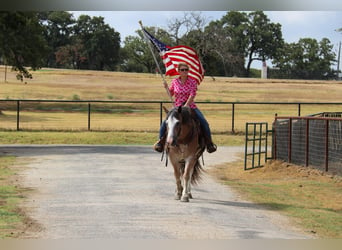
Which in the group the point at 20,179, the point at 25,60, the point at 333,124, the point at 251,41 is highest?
the point at 251,41

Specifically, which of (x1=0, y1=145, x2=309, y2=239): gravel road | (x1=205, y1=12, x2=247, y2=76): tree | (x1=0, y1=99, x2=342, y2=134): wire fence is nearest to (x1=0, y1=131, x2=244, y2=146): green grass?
(x1=0, y1=99, x2=342, y2=134): wire fence

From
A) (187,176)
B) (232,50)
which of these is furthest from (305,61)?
(187,176)

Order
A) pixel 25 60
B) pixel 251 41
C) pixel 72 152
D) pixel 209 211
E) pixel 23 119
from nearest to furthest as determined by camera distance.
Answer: pixel 209 211, pixel 72 152, pixel 25 60, pixel 23 119, pixel 251 41

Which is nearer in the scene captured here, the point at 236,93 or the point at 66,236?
the point at 66,236

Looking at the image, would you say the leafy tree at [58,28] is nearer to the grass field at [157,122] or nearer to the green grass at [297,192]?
the grass field at [157,122]

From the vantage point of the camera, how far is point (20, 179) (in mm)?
16156

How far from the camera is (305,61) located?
3282 inches

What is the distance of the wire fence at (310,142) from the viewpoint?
16703 millimetres

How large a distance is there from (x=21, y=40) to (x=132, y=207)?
1606cm

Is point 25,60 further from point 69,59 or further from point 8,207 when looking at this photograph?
point 69,59

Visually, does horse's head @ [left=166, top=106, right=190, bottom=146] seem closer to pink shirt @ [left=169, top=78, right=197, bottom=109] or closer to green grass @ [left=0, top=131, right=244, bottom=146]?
pink shirt @ [left=169, top=78, right=197, bottom=109]

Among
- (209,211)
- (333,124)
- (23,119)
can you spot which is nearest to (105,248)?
(209,211)

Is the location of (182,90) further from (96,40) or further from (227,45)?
(96,40)

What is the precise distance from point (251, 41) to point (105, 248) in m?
69.2
